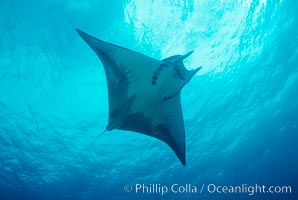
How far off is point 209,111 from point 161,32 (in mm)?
8646

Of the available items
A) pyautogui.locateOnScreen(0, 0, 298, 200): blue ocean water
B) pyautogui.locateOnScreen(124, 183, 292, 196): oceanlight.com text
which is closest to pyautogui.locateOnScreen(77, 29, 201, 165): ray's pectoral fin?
pyautogui.locateOnScreen(0, 0, 298, 200): blue ocean water

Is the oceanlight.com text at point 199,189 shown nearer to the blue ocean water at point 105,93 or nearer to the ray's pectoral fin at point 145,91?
the blue ocean water at point 105,93

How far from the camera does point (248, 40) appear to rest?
13367 mm

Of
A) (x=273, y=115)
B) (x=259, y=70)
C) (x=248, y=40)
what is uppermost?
(x=273, y=115)

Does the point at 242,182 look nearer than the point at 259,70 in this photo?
No

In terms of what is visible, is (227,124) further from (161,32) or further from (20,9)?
(20,9)

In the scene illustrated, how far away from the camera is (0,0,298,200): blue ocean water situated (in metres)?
11.0

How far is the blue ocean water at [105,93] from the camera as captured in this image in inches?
432

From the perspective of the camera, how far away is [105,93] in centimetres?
1397

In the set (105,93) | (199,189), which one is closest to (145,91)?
(105,93)

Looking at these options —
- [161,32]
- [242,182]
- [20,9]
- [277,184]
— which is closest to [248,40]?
[161,32]

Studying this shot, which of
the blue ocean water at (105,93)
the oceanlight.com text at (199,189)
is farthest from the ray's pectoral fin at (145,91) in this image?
the oceanlight.com text at (199,189)

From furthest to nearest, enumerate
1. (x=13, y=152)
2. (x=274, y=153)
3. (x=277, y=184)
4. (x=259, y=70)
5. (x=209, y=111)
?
1. (x=277, y=184)
2. (x=274, y=153)
3. (x=13, y=152)
4. (x=209, y=111)
5. (x=259, y=70)

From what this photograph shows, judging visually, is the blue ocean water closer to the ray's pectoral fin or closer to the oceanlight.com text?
the oceanlight.com text
